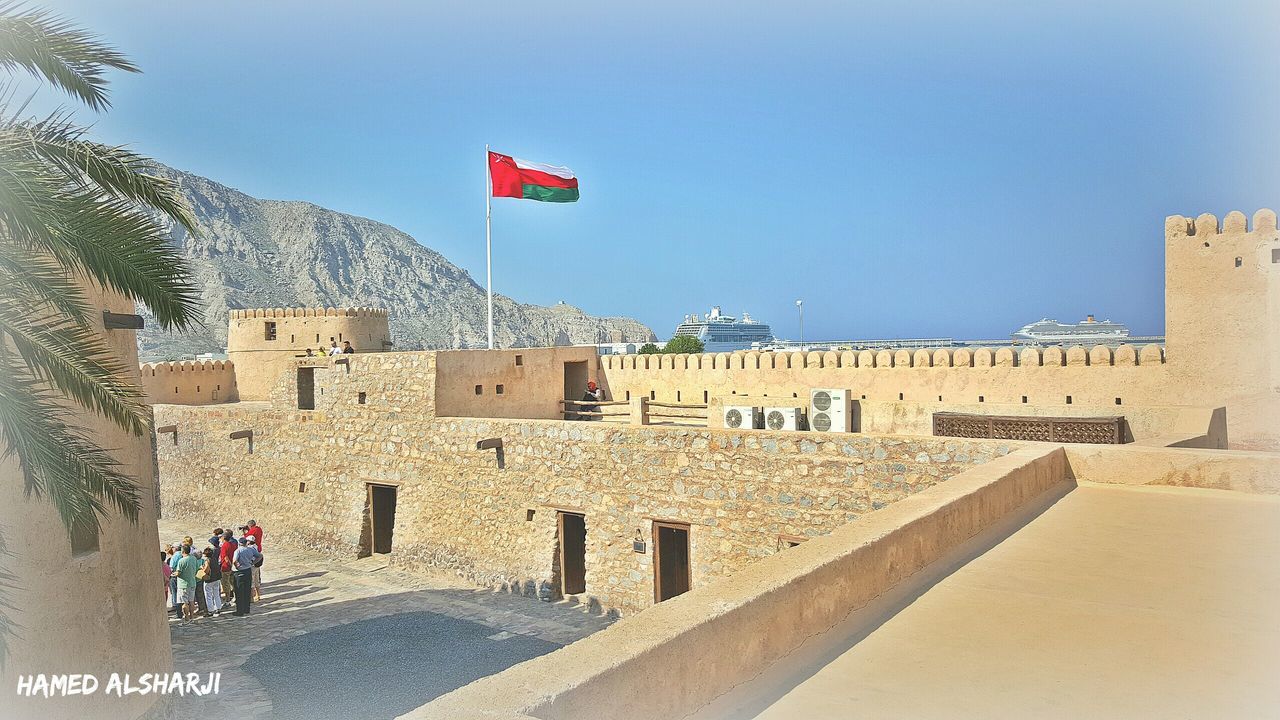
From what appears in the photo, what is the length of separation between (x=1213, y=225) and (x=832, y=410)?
679cm

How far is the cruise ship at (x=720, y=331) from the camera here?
9475 cm

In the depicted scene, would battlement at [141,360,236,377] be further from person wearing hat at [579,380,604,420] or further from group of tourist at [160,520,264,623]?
person wearing hat at [579,380,604,420]

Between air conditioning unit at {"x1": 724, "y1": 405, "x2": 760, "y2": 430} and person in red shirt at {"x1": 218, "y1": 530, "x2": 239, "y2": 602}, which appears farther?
air conditioning unit at {"x1": 724, "y1": 405, "x2": 760, "y2": 430}

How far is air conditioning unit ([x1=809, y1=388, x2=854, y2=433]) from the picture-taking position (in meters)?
12.4

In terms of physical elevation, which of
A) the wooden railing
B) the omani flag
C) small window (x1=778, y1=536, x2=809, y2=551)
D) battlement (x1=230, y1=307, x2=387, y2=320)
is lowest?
small window (x1=778, y1=536, x2=809, y2=551)

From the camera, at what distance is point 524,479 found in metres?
11.7

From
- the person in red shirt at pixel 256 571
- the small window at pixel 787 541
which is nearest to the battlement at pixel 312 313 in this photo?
the person in red shirt at pixel 256 571

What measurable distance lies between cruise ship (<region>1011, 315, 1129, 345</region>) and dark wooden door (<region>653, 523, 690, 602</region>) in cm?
2889

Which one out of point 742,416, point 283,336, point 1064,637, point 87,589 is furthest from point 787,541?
point 283,336

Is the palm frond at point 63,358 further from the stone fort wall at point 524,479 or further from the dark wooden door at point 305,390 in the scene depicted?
the dark wooden door at point 305,390

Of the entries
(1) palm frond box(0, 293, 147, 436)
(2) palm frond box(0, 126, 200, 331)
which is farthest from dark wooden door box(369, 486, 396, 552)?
(2) palm frond box(0, 126, 200, 331)

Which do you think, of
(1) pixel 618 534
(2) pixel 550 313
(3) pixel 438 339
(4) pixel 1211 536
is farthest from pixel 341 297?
(4) pixel 1211 536

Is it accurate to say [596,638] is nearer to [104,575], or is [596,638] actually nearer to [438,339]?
[104,575]

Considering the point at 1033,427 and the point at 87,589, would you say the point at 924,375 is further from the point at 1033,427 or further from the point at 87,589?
the point at 87,589
